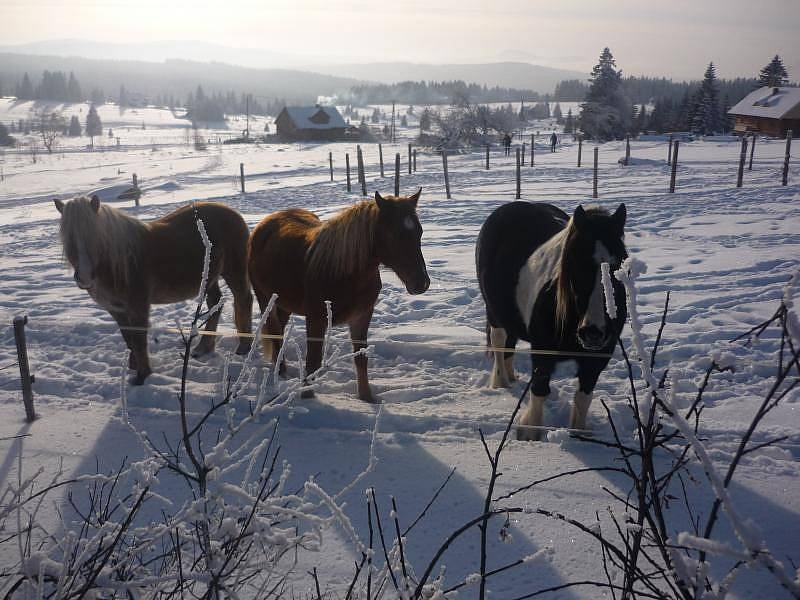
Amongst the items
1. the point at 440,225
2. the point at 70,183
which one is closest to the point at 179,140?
the point at 70,183

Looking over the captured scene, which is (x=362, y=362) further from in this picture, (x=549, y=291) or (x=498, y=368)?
(x=549, y=291)

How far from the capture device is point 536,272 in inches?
145

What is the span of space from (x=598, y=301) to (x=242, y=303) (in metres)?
3.84

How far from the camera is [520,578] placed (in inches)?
97.0

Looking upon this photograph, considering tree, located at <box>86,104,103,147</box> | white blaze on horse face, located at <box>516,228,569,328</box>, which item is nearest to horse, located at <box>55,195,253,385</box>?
white blaze on horse face, located at <box>516,228,569,328</box>

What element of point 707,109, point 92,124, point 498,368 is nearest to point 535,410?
point 498,368

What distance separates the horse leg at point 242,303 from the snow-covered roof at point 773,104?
1745 inches

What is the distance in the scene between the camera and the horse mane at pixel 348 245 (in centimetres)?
408

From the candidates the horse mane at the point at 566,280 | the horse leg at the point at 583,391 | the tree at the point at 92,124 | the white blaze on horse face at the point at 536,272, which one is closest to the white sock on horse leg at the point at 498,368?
the white blaze on horse face at the point at 536,272

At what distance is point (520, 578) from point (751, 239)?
8.57 metres

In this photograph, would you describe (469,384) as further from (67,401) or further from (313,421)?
(67,401)

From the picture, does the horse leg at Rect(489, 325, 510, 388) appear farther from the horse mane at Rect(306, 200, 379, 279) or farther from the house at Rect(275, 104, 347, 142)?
the house at Rect(275, 104, 347, 142)

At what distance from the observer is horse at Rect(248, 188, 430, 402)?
12.9ft

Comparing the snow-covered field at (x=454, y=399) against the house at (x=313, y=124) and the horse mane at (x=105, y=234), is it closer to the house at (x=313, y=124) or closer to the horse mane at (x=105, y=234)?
the horse mane at (x=105, y=234)
